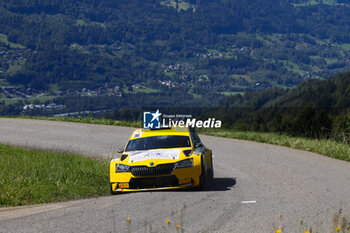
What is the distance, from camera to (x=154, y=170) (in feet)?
35.8

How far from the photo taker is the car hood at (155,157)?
1105 centimetres

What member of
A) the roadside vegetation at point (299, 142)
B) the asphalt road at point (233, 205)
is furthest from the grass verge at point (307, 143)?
the asphalt road at point (233, 205)

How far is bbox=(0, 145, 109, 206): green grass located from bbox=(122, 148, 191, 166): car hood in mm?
1094

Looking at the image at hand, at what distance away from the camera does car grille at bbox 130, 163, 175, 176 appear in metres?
10.9

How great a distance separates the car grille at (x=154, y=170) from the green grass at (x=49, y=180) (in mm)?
1222

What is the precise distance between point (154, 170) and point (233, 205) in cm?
224

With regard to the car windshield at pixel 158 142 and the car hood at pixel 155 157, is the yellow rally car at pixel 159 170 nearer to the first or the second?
the car hood at pixel 155 157

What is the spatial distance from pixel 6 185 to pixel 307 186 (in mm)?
6097

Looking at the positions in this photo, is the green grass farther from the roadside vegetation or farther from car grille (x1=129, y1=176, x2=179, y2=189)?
the roadside vegetation

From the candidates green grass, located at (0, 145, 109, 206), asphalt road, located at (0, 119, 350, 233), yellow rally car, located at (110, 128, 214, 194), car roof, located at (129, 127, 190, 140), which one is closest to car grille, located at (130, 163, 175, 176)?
yellow rally car, located at (110, 128, 214, 194)

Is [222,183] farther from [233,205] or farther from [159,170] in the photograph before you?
[233,205]

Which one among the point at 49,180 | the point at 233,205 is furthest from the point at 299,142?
the point at 233,205

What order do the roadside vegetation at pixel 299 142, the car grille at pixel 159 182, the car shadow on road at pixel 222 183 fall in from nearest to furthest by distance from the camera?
1. the car grille at pixel 159 182
2. the car shadow on road at pixel 222 183
3. the roadside vegetation at pixel 299 142

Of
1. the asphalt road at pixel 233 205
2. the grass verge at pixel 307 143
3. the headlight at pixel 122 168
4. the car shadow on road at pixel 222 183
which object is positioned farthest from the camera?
the grass verge at pixel 307 143
